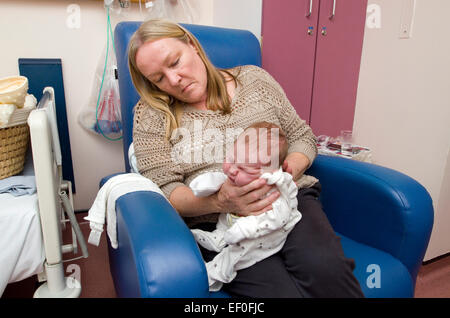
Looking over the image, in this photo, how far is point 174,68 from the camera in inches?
39.9

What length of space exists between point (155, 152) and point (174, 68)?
0.87 feet

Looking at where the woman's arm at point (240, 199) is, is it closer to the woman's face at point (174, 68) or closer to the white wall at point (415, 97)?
the woman's face at point (174, 68)

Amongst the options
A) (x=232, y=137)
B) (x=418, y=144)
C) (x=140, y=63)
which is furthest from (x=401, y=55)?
(x=140, y=63)

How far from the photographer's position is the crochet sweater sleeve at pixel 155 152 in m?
0.99

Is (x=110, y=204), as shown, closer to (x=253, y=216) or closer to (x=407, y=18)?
(x=253, y=216)

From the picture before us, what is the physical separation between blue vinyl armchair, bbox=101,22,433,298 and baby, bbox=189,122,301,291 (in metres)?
0.08

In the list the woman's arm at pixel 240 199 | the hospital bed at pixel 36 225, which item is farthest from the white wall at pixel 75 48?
the woman's arm at pixel 240 199

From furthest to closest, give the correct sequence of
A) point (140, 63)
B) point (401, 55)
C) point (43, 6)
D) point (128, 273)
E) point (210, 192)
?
point (43, 6) → point (401, 55) → point (140, 63) → point (210, 192) → point (128, 273)

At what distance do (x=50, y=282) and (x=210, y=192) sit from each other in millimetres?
636

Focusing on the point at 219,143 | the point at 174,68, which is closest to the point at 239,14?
the point at 174,68

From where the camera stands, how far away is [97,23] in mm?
1716

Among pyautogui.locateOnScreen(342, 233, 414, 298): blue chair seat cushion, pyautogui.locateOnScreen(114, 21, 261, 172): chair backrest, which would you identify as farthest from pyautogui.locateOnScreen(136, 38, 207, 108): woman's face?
pyautogui.locateOnScreen(342, 233, 414, 298): blue chair seat cushion
